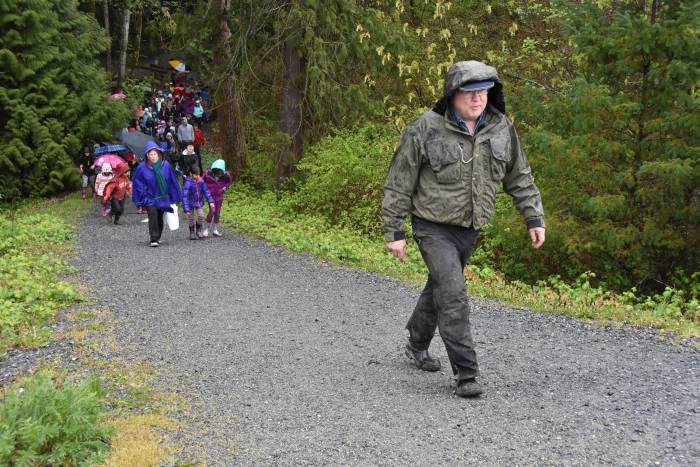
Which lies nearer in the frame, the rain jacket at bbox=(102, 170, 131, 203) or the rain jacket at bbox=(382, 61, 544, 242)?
the rain jacket at bbox=(382, 61, 544, 242)

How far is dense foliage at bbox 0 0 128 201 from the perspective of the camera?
77.0 feet

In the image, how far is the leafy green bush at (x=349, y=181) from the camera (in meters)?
18.1

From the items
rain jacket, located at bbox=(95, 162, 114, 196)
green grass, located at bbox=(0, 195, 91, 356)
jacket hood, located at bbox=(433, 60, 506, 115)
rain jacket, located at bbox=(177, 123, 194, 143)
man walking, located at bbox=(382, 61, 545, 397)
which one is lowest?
green grass, located at bbox=(0, 195, 91, 356)

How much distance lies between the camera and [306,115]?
21.3m

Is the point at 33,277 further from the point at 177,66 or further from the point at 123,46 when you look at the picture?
the point at 177,66

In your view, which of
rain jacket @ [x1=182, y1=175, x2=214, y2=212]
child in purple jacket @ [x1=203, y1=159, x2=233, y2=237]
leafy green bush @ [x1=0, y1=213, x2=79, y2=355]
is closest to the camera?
leafy green bush @ [x1=0, y1=213, x2=79, y2=355]

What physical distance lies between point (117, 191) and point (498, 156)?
14759mm

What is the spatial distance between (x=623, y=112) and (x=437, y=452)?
26.6ft

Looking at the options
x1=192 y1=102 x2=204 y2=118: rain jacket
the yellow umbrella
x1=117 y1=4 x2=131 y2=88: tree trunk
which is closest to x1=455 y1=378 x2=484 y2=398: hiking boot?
x1=117 y1=4 x2=131 y2=88: tree trunk

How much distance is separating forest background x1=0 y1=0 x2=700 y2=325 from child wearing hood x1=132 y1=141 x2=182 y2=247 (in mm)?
4770

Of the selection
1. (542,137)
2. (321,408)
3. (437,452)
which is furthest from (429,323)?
(542,137)

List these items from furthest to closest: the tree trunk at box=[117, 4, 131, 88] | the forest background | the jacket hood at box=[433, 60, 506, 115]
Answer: the tree trunk at box=[117, 4, 131, 88] → the forest background → the jacket hood at box=[433, 60, 506, 115]

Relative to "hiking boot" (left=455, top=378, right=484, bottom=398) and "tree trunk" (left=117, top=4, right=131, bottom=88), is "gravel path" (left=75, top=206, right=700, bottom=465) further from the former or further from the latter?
"tree trunk" (left=117, top=4, right=131, bottom=88)

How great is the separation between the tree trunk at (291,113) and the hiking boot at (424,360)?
15304mm
